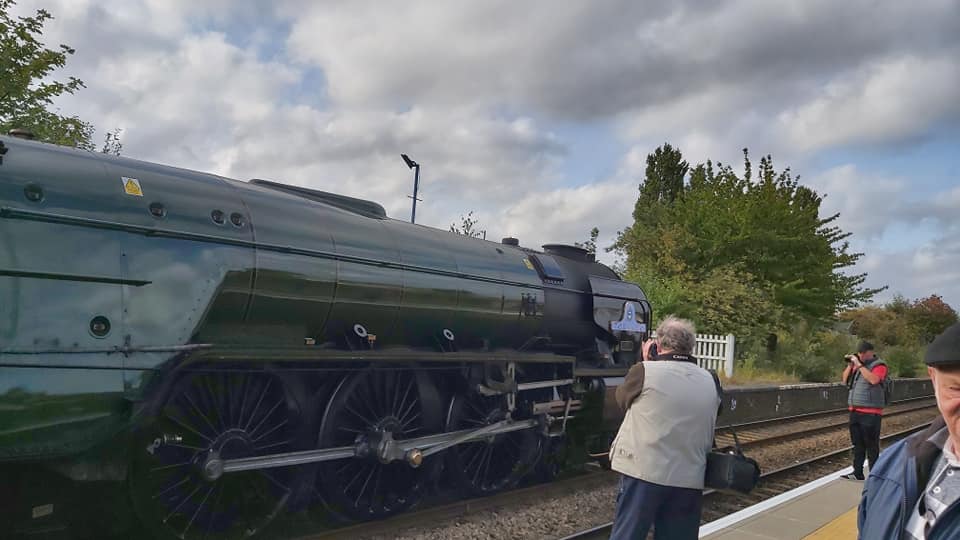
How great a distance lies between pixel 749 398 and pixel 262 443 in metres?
12.2

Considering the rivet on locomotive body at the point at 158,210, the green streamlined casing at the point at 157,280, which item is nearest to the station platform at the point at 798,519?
the green streamlined casing at the point at 157,280

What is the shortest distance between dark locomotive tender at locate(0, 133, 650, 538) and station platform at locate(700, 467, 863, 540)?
2.38m

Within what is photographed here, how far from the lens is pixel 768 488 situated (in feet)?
29.5

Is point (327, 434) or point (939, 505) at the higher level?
point (939, 505)

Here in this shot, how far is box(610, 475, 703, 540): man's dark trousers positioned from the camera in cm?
402

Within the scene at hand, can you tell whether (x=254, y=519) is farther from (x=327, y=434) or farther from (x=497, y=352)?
(x=497, y=352)

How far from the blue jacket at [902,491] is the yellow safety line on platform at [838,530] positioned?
419 cm

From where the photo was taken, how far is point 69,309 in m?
4.03

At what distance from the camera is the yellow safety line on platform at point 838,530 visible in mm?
5730

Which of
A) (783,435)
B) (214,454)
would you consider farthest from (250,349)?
(783,435)

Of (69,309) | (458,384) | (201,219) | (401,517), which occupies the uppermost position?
→ (201,219)

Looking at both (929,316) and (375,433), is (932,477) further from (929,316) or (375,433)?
(929,316)

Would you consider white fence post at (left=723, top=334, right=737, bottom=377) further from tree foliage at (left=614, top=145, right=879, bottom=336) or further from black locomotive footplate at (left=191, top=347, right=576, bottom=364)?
black locomotive footplate at (left=191, top=347, right=576, bottom=364)

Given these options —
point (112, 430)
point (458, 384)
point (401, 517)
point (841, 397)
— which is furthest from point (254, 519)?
point (841, 397)
